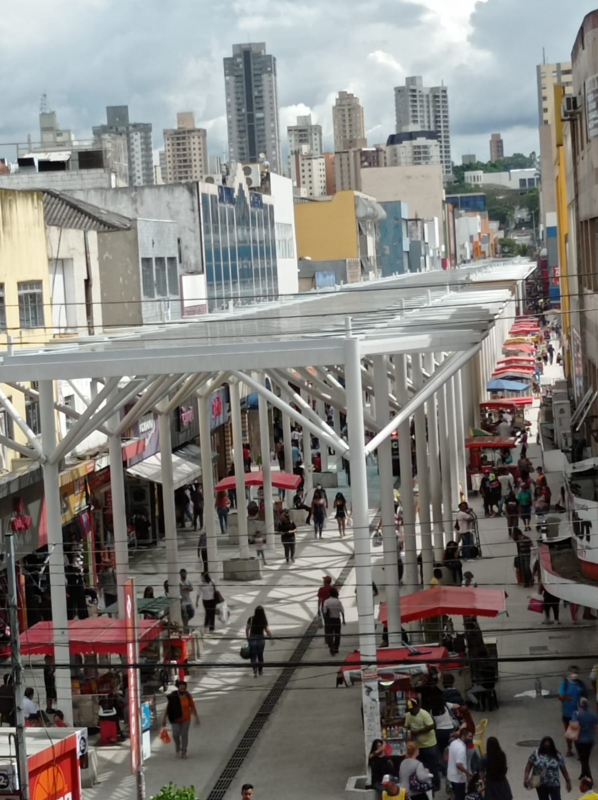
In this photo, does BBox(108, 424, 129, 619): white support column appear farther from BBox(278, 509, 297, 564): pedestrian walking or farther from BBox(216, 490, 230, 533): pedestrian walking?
BBox(216, 490, 230, 533): pedestrian walking

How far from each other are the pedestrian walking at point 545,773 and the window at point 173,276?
1027 inches

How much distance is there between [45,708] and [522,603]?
30.1 ft

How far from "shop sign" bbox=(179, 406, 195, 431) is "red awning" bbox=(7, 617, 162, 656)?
18294 mm

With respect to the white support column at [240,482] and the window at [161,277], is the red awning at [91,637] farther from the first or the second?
the window at [161,277]

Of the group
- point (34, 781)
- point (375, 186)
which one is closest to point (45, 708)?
point (34, 781)

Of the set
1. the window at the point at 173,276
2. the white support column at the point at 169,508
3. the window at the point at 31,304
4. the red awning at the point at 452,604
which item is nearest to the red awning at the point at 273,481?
the window at the point at 173,276

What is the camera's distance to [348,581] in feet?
93.2

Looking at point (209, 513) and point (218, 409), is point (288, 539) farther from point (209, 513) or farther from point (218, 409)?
point (218, 409)

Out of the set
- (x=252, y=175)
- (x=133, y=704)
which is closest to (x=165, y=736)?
(x=133, y=704)

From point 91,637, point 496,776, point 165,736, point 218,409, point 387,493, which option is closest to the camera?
point 496,776

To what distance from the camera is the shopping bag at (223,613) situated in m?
24.9

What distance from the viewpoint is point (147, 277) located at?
36.9 metres

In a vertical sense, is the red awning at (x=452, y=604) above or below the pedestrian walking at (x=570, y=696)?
above

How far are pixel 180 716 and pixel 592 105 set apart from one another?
1423 cm
